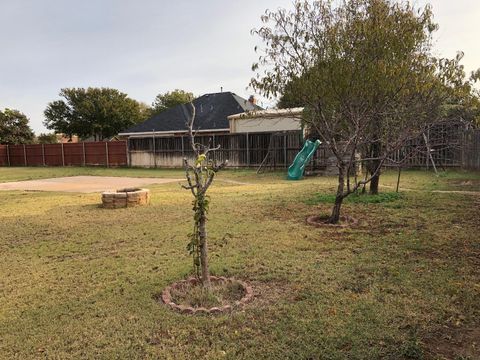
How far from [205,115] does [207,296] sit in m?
22.9

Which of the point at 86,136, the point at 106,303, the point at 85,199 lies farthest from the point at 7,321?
the point at 86,136

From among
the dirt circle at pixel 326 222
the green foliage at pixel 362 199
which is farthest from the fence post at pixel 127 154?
the dirt circle at pixel 326 222

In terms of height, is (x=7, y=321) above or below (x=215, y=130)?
below

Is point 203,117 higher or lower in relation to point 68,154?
higher

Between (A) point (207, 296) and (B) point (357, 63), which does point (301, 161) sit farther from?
(A) point (207, 296)

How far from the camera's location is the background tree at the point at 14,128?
36.0 metres

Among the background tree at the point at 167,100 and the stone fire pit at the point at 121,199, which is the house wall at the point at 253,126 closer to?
the stone fire pit at the point at 121,199

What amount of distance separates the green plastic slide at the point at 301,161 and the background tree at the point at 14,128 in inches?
1233

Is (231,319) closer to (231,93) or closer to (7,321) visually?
(7,321)

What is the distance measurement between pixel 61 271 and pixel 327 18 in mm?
5280

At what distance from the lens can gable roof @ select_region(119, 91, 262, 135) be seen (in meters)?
24.6

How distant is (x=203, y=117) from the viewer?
84.1ft

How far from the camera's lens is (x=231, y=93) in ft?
88.8


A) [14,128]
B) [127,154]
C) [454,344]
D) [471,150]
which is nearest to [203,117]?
[127,154]
